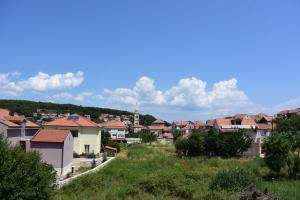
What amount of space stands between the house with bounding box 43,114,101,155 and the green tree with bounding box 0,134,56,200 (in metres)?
33.9

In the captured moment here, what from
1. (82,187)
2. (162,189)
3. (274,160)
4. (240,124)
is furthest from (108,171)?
(240,124)

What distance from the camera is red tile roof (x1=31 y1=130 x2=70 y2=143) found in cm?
3722

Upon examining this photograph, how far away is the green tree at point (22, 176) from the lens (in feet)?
53.4

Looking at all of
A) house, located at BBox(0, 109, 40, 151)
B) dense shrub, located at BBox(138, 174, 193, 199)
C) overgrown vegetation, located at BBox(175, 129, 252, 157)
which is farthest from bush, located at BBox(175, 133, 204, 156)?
dense shrub, located at BBox(138, 174, 193, 199)

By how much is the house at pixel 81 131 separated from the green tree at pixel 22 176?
3395 centimetres

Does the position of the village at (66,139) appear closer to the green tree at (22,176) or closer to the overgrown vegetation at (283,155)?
the green tree at (22,176)

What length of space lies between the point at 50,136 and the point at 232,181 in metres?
20.0

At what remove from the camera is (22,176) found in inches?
654

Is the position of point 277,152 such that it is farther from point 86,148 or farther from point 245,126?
point 245,126

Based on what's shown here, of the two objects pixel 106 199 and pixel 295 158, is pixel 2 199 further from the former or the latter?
pixel 295 158

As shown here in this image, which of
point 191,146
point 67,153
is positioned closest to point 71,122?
point 67,153

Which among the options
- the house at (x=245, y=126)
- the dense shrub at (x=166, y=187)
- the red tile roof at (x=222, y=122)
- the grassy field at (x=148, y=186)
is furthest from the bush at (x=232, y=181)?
the red tile roof at (x=222, y=122)

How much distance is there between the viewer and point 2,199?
16.1 metres

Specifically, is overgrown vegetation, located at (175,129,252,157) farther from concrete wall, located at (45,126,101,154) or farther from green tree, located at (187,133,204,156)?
concrete wall, located at (45,126,101,154)
